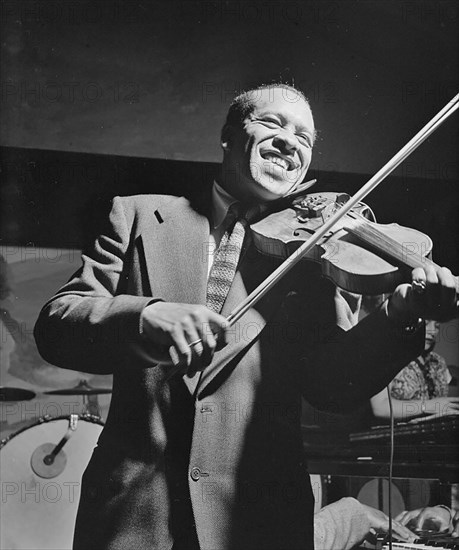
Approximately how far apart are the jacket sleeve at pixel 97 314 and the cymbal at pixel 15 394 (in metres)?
0.13

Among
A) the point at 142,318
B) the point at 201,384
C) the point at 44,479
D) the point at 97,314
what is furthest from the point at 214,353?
the point at 44,479

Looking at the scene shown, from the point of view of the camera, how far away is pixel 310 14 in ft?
7.73

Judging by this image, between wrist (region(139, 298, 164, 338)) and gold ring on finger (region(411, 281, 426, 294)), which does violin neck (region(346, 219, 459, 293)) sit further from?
wrist (region(139, 298, 164, 338))

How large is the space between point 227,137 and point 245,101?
123mm

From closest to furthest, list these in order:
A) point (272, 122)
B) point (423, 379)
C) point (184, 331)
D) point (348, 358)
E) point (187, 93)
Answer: point (184, 331) → point (348, 358) → point (272, 122) → point (423, 379) → point (187, 93)

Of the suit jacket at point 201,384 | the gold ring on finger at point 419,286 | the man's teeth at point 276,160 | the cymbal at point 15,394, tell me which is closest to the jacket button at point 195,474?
the suit jacket at point 201,384

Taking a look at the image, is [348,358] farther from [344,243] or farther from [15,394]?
[15,394]

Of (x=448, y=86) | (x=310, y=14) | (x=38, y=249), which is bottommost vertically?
(x=38, y=249)

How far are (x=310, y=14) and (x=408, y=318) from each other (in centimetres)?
108

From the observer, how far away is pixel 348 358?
194 centimetres

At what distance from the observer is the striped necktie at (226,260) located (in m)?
1.92

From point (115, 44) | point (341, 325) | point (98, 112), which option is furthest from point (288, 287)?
point (115, 44)

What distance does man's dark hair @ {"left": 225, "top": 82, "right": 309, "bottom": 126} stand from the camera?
2.13m

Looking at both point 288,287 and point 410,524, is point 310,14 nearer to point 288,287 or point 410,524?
point 288,287
